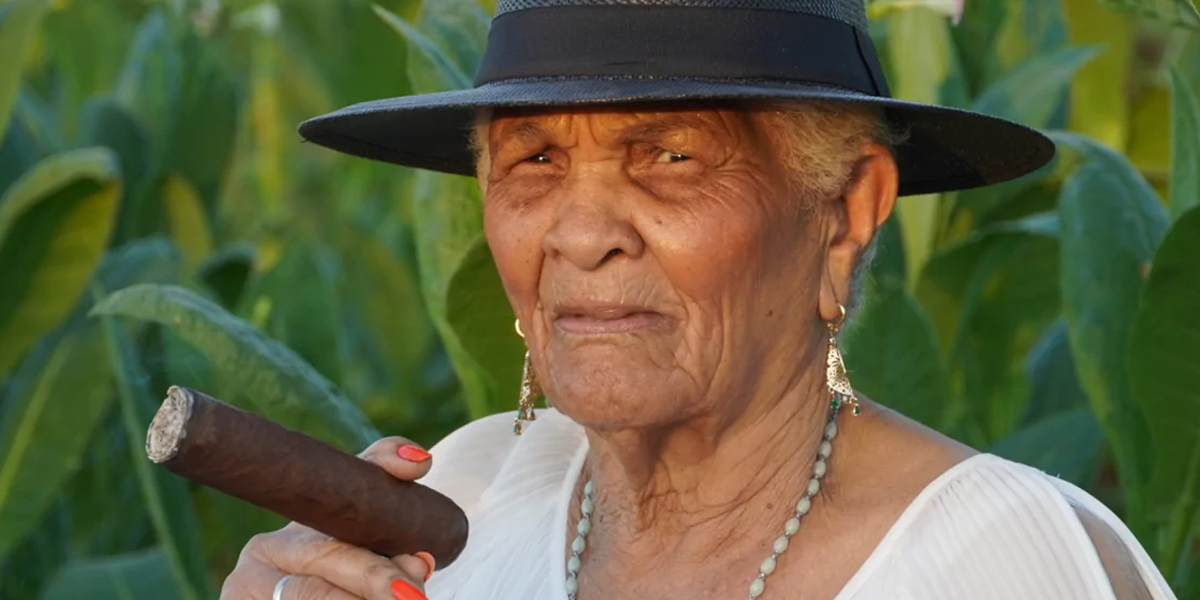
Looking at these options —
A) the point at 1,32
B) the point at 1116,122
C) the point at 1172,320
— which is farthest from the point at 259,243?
the point at 1172,320

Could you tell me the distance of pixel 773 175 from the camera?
2.38 meters

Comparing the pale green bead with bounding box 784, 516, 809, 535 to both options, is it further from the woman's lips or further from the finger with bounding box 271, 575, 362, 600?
the finger with bounding box 271, 575, 362, 600

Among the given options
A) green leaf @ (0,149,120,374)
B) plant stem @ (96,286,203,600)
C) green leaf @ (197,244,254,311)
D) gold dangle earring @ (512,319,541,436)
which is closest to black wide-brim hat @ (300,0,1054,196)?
gold dangle earring @ (512,319,541,436)

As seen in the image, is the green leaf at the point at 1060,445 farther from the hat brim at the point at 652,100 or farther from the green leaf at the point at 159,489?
the green leaf at the point at 159,489

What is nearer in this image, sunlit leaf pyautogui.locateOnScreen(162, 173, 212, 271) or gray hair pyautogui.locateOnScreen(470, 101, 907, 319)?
gray hair pyautogui.locateOnScreen(470, 101, 907, 319)

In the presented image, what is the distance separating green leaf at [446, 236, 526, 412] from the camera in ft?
10.3

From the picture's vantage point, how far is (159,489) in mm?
3502

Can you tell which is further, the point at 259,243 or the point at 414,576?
the point at 259,243

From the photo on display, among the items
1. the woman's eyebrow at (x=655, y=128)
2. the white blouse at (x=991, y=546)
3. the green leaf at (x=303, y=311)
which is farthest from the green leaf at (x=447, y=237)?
the woman's eyebrow at (x=655, y=128)

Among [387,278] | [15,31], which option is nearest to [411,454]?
[15,31]

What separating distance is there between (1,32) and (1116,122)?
251cm

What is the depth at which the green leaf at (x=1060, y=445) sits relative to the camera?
11.7 feet

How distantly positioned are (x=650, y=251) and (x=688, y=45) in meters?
0.25

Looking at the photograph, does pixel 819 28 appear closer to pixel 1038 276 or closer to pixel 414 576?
pixel 414 576
